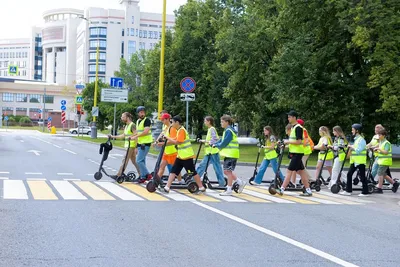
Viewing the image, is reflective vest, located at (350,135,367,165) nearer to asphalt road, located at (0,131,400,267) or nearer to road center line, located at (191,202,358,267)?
asphalt road, located at (0,131,400,267)

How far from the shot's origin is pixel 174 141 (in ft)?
42.6

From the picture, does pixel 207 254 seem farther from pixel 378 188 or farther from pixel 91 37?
pixel 91 37

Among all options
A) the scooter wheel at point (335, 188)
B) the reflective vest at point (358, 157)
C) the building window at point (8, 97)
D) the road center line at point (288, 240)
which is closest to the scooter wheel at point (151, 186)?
the road center line at point (288, 240)

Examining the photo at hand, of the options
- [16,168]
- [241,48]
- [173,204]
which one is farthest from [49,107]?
[173,204]

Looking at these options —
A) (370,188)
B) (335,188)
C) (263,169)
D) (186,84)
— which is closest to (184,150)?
(263,169)

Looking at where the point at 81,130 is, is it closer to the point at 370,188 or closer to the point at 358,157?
the point at 370,188

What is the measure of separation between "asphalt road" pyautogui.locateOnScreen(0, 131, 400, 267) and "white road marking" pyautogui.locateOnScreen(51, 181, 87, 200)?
0.02 meters

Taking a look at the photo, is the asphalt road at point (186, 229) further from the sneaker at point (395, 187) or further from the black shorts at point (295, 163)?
the sneaker at point (395, 187)

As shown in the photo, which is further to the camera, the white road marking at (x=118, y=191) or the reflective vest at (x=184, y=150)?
the reflective vest at (x=184, y=150)

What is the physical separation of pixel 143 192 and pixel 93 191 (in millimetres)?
1094

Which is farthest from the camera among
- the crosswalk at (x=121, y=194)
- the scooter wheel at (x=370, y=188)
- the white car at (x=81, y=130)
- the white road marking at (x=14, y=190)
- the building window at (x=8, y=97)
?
the building window at (x=8, y=97)

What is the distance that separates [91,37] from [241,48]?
99485mm

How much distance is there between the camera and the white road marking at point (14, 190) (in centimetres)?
1174

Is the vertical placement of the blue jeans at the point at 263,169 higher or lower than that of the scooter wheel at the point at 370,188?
higher
